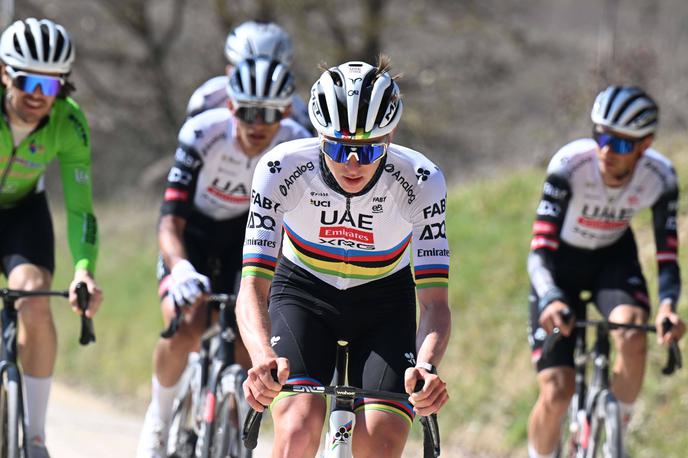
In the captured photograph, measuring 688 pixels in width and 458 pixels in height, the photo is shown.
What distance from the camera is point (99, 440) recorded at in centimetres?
964

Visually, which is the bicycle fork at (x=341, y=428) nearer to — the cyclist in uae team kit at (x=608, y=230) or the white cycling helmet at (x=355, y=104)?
the white cycling helmet at (x=355, y=104)

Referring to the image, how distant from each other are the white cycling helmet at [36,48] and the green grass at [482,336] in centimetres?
505

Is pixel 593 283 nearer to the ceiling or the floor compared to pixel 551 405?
nearer to the ceiling

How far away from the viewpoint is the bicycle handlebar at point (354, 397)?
4250mm

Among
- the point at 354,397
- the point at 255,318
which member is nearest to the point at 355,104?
the point at 255,318

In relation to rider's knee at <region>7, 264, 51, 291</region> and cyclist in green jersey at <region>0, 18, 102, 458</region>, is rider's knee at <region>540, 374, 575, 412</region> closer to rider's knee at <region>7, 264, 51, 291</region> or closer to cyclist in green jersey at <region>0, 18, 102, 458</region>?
cyclist in green jersey at <region>0, 18, 102, 458</region>

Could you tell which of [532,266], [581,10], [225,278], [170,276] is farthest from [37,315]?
[581,10]

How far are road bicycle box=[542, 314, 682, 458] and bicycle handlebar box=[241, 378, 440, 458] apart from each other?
7.51 ft

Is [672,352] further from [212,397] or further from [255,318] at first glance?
[255,318]

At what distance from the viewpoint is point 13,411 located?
5875 millimetres

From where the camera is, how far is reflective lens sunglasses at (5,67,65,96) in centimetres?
616

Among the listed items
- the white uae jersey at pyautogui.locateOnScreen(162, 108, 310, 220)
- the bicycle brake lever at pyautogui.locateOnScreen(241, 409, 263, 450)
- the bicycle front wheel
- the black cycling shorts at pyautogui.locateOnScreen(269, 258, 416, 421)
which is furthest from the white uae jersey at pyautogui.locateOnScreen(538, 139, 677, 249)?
the bicycle brake lever at pyautogui.locateOnScreen(241, 409, 263, 450)

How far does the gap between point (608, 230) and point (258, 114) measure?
2215 mm

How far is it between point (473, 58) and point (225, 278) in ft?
48.6
